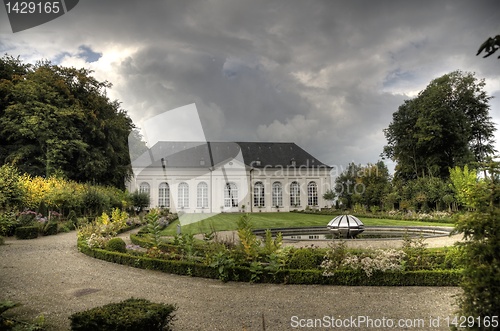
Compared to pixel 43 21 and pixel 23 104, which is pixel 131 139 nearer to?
pixel 23 104

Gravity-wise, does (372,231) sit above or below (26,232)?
below

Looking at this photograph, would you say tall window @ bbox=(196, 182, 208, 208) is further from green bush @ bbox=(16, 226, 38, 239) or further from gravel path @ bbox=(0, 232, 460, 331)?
gravel path @ bbox=(0, 232, 460, 331)

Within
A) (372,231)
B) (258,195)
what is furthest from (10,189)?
(258,195)

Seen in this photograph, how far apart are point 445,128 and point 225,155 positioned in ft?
77.9

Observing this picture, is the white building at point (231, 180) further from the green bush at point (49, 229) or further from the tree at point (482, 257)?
the tree at point (482, 257)

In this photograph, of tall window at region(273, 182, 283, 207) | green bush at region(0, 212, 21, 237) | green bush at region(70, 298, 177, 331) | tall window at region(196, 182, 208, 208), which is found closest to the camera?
green bush at region(70, 298, 177, 331)

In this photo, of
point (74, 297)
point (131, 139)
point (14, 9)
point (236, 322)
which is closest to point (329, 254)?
point (236, 322)

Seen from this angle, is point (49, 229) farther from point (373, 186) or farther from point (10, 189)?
point (373, 186)

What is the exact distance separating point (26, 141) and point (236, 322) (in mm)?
29903

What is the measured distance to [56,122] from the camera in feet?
93.4

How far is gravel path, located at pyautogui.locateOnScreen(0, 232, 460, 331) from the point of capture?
5.98 metres

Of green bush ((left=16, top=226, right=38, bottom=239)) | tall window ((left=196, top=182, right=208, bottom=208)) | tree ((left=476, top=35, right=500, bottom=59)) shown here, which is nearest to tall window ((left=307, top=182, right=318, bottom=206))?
tall window ((left=196, top=182, right=208, bottom=208))

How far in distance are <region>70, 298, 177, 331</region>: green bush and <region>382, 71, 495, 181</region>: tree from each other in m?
35.3

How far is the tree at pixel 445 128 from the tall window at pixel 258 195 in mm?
16028
